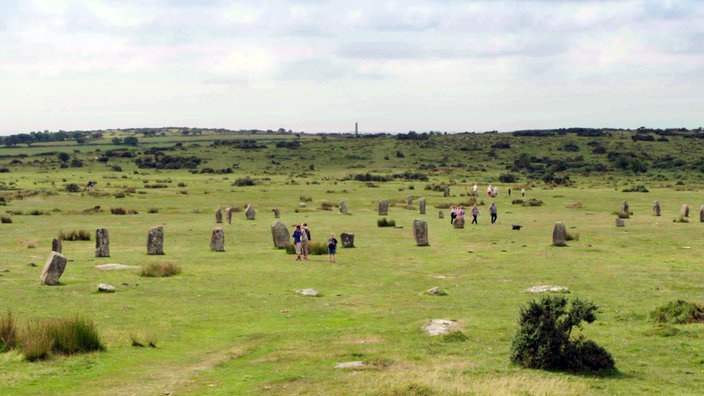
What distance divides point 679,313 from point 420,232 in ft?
70.1

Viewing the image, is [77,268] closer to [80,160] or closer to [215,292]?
[215,292]

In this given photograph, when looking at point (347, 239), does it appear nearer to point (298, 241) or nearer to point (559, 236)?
point (298, 241)

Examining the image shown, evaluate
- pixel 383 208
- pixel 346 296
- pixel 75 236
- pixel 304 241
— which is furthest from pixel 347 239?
pixel 383 208

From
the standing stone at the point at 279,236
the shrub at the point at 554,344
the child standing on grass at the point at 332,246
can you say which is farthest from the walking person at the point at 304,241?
the shrub at the point at 554,344

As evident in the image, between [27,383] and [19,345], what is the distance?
100 inches

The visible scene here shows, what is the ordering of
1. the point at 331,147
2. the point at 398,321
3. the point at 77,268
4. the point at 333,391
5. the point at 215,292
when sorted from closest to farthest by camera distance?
the point at 333,391
the point at 398,321
the point at 215,292
the point at 77,268
the point at 331,147

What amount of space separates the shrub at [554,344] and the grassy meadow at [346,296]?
478 mm

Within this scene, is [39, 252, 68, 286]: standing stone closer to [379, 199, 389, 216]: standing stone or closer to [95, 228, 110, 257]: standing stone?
[95, 228, 110, 257]: standing stone

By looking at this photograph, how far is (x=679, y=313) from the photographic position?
69.9ft

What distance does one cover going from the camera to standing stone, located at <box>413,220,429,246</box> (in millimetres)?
41938

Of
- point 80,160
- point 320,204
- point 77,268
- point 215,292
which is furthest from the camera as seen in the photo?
point 80,160

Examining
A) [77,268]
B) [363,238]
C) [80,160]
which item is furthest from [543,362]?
[80,160]

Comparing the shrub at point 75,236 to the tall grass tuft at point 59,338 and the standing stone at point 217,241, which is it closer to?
the standing stone at point 217,241

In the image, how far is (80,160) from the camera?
476 ft
